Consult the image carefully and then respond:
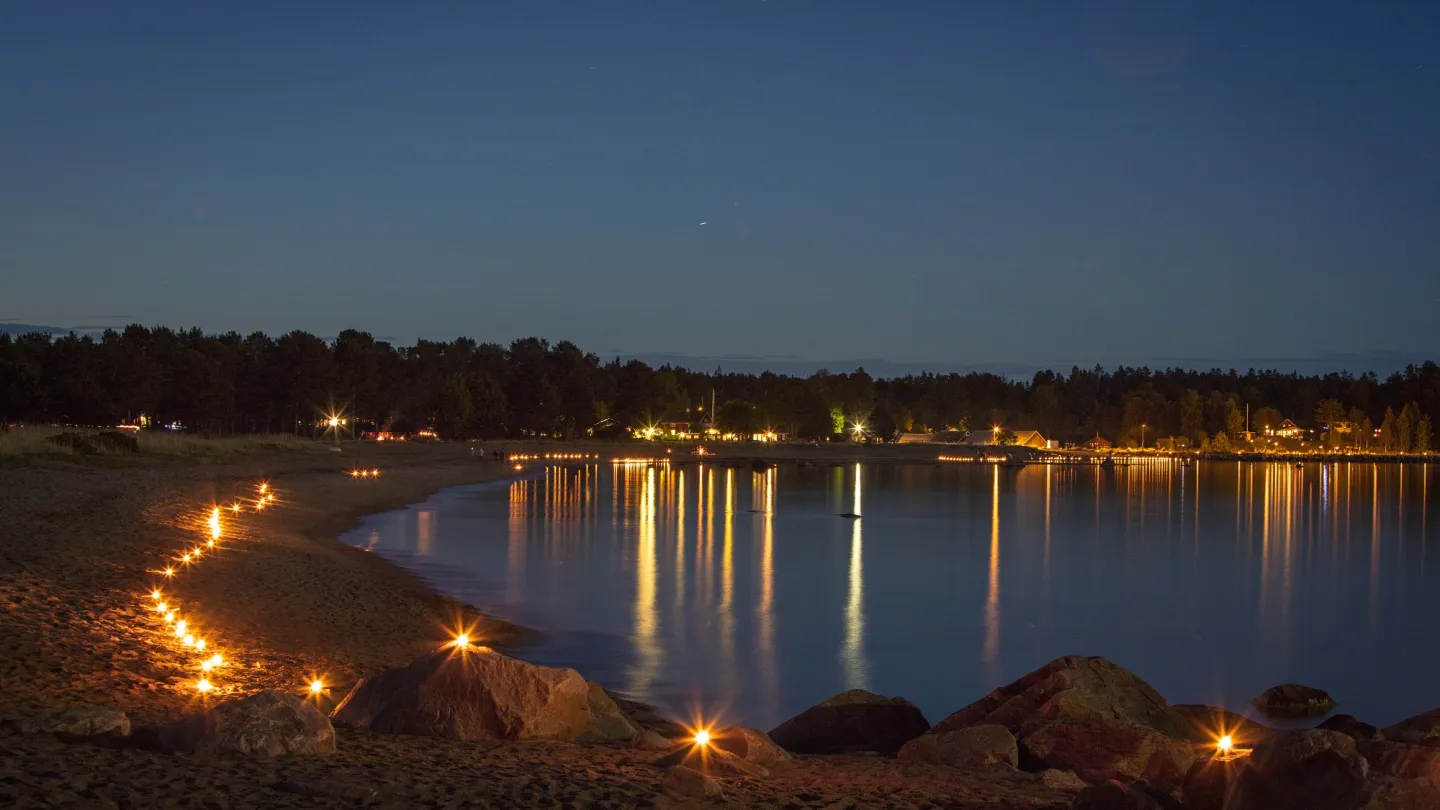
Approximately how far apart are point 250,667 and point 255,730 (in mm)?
5062

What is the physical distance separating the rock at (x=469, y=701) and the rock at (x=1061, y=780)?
3975 millimetres

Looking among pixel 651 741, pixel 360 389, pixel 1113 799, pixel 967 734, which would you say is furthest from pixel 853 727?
pixel 360 389

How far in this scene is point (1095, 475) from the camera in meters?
108

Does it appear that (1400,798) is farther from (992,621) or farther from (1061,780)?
(992,621)

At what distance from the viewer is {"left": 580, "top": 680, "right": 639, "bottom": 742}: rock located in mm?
10438

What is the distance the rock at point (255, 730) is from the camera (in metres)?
7.58

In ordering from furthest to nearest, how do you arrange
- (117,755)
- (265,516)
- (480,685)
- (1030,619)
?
(265,516)
(1030,619)
(480,685)
(117,755)

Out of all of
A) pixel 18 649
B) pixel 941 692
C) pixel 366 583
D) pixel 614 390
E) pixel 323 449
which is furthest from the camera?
pixel 614 390

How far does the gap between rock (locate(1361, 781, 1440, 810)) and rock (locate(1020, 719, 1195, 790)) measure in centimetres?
386

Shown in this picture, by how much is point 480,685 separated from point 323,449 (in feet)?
212

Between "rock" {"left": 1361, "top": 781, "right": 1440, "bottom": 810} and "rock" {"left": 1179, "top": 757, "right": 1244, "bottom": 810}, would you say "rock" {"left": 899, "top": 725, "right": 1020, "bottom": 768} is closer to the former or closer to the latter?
"rock" {"left": 1179, "top": 757, "right": 1244, "bottom": 810}

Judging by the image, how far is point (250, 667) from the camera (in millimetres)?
12305

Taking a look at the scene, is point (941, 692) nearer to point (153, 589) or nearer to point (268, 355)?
point (153, 589)

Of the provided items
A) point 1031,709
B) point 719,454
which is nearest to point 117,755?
point 1031,709
